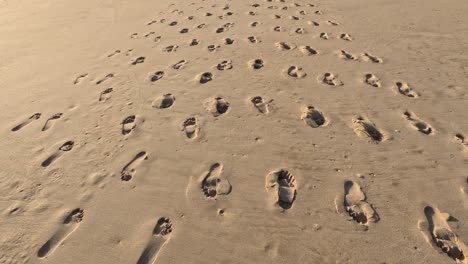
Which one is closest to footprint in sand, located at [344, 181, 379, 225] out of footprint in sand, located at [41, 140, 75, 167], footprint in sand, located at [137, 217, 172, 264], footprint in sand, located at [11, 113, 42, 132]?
footprint in sand, located at [137, 217, 172, 264]

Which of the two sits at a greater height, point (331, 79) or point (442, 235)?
point (331, 79)

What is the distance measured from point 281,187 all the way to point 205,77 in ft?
6.64

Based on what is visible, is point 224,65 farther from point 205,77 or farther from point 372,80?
point 372,80

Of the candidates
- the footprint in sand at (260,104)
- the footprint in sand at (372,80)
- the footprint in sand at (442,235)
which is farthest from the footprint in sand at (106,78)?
the footprint in sand at (442,235)

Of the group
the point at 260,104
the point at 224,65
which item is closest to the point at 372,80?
the point at 260,104

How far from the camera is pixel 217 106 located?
351cm

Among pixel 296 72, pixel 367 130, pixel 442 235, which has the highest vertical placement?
pixel 296 72

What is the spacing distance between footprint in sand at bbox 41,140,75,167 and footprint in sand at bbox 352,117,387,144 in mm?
2842

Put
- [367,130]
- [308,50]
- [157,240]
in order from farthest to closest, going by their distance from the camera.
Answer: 1. [308,50]
2. [367,130]
3. [157,240]

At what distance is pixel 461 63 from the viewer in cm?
396

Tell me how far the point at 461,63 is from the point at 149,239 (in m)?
4.18

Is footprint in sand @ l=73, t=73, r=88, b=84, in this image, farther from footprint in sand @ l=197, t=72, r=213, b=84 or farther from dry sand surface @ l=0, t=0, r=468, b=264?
footprint in sand @ l=197, t=72, r=213, b=84

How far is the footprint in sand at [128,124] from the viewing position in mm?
3307

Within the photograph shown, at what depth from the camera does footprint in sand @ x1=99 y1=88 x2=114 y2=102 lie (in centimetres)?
386
